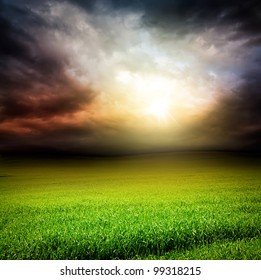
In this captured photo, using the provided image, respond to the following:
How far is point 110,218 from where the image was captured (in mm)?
8289

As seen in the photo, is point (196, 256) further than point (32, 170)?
No

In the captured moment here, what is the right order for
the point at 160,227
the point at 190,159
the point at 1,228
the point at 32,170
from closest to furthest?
1. the point at 160,227
2. the point at 1,228
3. the point at 32,170
4. the point at 190,159

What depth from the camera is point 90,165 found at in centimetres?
4153

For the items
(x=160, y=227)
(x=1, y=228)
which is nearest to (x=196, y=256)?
(x=160, y=227)
